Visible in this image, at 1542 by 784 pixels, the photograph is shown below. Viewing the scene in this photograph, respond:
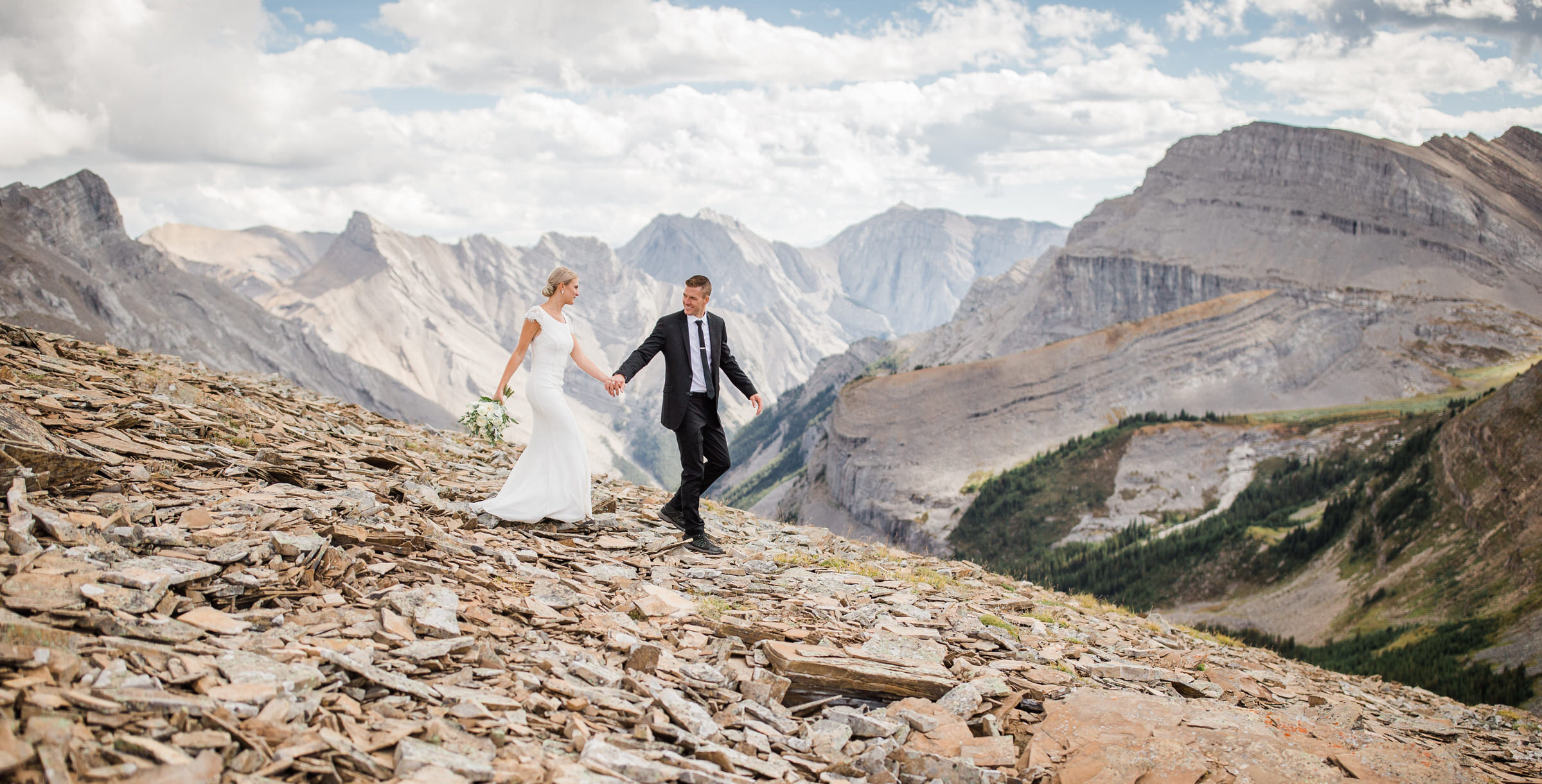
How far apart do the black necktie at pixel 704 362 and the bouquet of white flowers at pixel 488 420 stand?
30.7 ft

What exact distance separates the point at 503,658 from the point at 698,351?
19.5ft

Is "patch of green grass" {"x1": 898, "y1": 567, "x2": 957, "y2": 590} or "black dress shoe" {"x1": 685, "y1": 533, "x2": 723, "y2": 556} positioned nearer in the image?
"black dress shoe" {"x1": 685, "y1": 533, "x2": 723, "y2": 556}

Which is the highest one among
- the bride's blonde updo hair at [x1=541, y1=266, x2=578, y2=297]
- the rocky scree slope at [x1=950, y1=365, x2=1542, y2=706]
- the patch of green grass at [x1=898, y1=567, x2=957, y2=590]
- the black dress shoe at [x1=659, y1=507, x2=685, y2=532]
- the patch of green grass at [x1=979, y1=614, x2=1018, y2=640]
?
the bride's blonde updo hair at [x1=541, y1=266, x2=578, y2=297]

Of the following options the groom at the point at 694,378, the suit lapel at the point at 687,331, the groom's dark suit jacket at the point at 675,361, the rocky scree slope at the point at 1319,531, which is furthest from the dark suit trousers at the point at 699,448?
the rocky scree slope at the point at 1319,531

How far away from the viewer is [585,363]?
48.8 feet

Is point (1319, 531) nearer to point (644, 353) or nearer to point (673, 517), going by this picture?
point (673, 517)

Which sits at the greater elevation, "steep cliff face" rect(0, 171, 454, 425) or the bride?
"steep cliff face" rect(0, 171, 454, 425)

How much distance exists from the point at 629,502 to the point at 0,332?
1253cm

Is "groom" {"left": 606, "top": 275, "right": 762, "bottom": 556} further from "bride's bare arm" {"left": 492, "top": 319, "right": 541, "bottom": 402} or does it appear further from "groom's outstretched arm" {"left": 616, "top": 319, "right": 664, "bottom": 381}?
"bride's bare arm" {"left": 492, "top": 319, "right": 541, "bottom": 402}

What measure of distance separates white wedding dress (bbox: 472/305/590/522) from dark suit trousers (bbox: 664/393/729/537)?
1.51 metres

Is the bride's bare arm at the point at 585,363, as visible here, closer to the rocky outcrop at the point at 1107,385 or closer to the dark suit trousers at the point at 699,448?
the dark suit trousers at the point at 699,448

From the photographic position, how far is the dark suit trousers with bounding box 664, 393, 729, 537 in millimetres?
12852

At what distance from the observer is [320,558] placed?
355 inches

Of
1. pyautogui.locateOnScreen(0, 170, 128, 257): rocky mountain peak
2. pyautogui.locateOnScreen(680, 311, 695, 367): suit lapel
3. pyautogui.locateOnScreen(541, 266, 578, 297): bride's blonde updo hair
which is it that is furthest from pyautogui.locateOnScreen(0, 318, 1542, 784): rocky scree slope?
pyautogui.locateOnScreen(0, 170, 128, 257): rocky mountain peak
